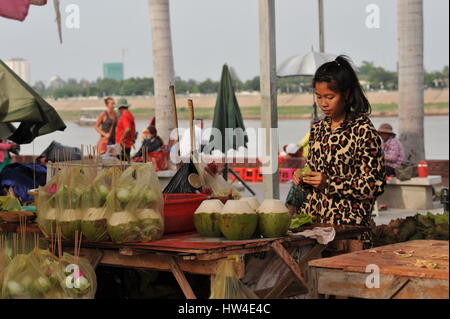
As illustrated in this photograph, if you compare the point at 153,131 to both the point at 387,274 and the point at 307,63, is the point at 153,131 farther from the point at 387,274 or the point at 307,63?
the point at 387,274

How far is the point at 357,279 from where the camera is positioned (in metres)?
3.08

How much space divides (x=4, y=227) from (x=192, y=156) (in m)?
1.10

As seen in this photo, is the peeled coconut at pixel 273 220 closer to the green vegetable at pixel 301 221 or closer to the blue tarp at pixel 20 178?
the green vegetable at pixel 301 221

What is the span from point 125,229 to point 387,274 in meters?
1.25

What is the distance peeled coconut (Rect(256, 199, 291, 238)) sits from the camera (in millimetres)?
3729

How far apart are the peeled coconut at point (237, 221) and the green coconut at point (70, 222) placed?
673mm

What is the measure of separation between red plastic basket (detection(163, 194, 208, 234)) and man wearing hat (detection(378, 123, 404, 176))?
807 cm

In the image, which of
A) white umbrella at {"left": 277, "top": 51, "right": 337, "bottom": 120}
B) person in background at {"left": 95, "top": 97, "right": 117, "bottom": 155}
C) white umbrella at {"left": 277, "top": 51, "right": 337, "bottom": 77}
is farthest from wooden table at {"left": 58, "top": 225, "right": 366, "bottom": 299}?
person in background at {"left": 95, "top": 97, "right": 117, "bottom": 155}

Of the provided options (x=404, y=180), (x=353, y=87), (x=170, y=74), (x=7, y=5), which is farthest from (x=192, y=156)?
(x=170, y=74)

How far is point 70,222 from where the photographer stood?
3.86 metres

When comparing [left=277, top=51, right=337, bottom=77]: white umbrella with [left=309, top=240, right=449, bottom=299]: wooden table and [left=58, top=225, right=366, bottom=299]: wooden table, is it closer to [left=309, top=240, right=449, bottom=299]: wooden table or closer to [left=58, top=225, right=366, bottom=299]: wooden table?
[left=58, top=225, right=366, bottom=299]: wooden table

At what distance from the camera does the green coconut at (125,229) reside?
3.69 metres

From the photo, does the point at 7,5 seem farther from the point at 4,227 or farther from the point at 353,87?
the point at 353,87

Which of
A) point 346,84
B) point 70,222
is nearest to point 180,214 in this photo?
point 70,222
